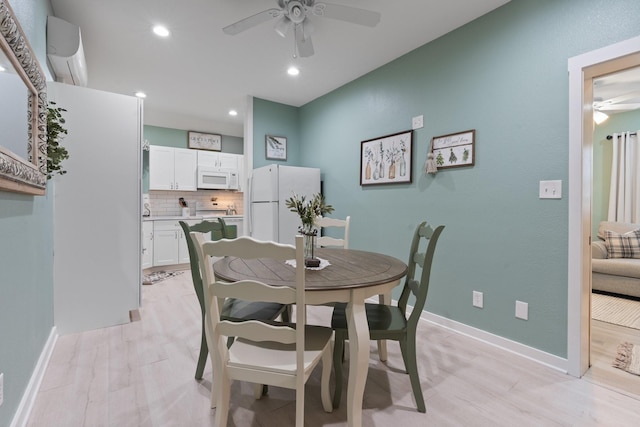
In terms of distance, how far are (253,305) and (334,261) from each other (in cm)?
59

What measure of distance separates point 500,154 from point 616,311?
89.9 inches

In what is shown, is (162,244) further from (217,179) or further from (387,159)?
(387,159)

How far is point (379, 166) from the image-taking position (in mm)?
3307

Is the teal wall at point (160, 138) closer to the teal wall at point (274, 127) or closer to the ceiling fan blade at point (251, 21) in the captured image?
the teal wall at point (274, 127)

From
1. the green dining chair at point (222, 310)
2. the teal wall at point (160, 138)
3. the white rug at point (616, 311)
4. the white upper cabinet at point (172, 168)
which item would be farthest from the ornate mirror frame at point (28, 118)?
the white rug at point (616, 311)

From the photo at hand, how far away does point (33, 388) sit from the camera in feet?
5.36

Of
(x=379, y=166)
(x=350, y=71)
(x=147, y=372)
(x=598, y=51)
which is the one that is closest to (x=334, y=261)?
(x=147, y=372)

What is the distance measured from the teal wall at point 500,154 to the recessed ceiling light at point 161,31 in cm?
214

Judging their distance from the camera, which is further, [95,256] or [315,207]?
[95,256]

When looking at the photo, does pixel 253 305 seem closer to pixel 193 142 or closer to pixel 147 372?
pixel 147 372

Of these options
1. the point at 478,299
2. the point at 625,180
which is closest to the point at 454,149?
the point at 478,299

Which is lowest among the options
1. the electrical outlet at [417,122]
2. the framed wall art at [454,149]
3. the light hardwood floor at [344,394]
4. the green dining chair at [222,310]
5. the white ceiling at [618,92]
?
the light hardwood floor at [344,394]

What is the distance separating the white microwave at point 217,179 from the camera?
17.4ft

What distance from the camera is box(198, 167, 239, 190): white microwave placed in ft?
17.4
